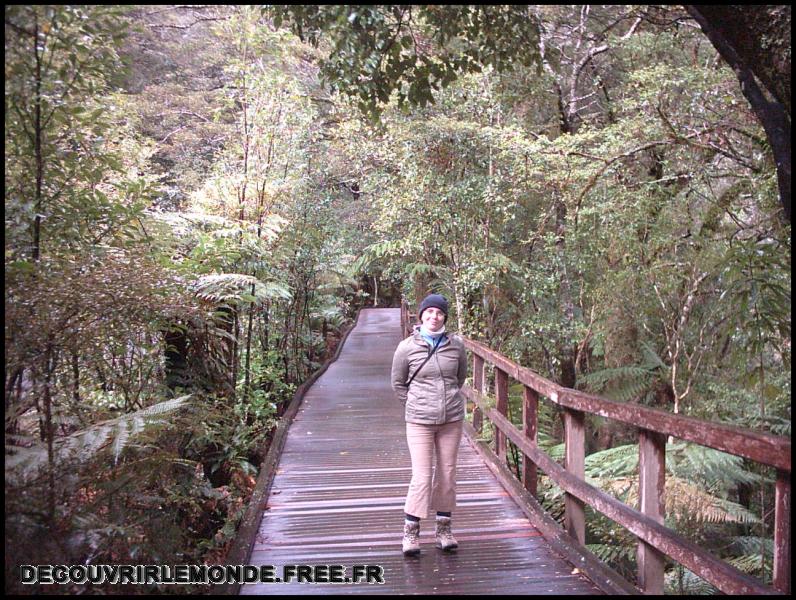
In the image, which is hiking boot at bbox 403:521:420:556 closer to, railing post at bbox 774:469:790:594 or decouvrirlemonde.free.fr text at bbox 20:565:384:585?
decouvrirlemonde.free.fr text at bbox 20:565:384:585

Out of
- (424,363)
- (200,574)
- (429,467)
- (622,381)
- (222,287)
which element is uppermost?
(222,287)

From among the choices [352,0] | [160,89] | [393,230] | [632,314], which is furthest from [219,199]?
[160,89]

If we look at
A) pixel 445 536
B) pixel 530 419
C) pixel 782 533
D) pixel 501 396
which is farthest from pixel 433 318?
pixel 501 396

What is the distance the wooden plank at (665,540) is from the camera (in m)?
2.30

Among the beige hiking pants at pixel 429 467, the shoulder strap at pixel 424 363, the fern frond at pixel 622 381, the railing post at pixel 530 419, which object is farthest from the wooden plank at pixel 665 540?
the fern frond at pixel 622 381

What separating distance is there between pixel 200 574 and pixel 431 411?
1679 millimetres

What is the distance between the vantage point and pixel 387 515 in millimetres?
4777

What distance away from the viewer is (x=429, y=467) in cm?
388

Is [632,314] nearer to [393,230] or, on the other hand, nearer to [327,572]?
[393,230]

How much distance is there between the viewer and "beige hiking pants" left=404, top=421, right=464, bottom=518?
3.84m

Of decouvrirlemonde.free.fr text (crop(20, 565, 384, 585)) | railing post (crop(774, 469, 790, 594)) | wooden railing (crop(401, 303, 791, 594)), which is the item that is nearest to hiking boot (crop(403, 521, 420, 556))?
decouvrirlemonde.free.fr text (crop(20, 565, 384, 585))

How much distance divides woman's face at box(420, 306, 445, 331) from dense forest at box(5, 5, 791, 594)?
50.8 inches

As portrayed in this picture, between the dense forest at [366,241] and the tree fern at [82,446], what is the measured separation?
3 centimetres

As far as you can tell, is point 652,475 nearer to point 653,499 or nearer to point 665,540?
point 653,499
